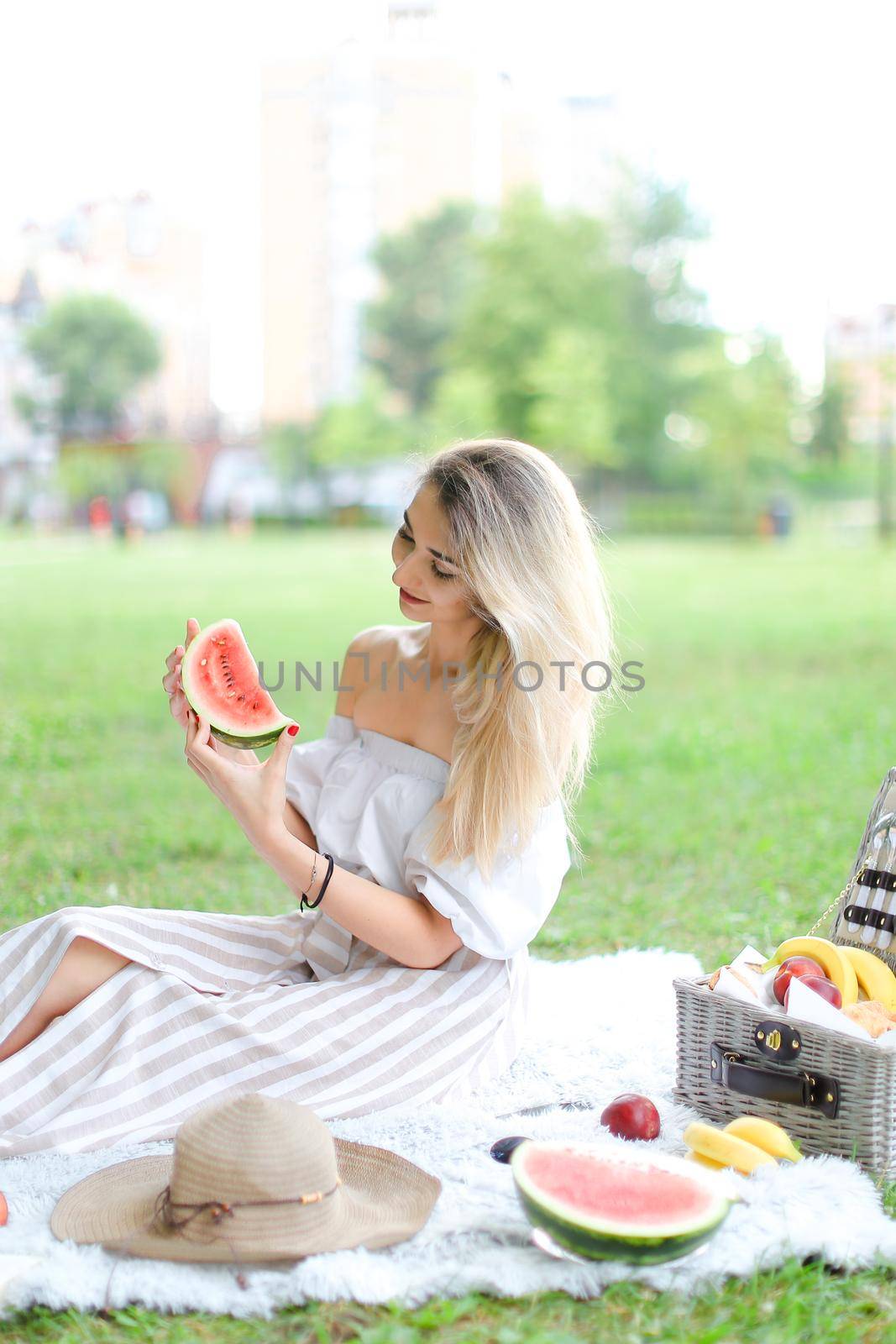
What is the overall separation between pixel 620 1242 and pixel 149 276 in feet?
83.4

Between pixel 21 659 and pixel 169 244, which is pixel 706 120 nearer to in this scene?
pixel 169 244

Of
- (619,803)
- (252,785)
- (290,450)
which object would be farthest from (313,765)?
(290,450)

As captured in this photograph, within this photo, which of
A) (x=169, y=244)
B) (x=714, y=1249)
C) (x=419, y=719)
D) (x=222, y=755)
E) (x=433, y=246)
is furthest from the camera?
(x=433, y=246)

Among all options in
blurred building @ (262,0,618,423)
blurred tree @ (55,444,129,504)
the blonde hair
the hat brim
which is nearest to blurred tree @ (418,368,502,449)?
blurred building @ (262,0,618,423)

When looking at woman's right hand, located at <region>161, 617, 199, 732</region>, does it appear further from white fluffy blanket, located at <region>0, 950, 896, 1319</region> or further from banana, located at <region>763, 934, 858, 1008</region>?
banana, located at <region>763, 934, 858, 1008</region>

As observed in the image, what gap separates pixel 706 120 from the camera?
104 feet

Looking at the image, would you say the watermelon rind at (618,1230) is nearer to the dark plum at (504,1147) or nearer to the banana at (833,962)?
the dark plum at (504,1147)

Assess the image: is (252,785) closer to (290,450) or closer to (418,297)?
(290,450)

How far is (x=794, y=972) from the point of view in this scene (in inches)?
116

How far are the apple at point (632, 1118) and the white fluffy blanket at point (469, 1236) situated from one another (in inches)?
1.3

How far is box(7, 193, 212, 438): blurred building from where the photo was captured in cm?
2217

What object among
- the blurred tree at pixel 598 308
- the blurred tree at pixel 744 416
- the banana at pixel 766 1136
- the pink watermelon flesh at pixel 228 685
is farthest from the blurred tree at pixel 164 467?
the banana at pixel 766 1136

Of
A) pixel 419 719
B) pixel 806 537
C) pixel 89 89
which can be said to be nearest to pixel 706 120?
pixel 806 537

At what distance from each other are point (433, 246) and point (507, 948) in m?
42.5
